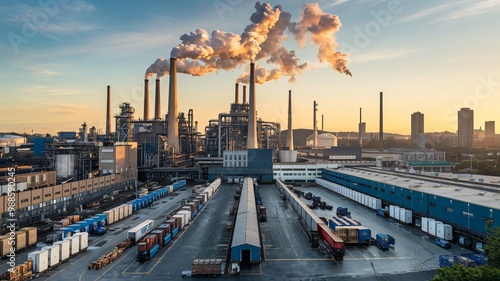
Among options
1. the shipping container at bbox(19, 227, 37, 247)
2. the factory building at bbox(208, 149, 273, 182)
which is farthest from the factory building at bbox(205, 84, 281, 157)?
the shipping container at bbox(19, 227, 37, 247)

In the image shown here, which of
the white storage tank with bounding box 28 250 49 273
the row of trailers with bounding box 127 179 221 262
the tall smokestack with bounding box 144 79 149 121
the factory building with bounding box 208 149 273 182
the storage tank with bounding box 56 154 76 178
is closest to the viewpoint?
the white storage tank with bounding box 28 250 49 273

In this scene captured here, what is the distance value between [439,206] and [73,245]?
38.3 m

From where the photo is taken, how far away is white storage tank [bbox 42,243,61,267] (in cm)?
2958

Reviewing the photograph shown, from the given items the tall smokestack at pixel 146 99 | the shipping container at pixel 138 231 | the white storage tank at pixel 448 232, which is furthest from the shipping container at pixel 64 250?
the tall smokestack at pixel 146 99

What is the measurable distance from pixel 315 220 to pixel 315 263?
29.6ft

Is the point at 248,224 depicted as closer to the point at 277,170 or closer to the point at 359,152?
the point at 277,170

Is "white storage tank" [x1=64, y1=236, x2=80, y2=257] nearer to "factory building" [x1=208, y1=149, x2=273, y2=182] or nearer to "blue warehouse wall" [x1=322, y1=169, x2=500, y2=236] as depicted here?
"blue warehouse wall" [x1=322, y1=169, x2=500, y2=236]

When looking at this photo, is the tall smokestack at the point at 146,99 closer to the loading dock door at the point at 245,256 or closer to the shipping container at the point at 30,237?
the shipping container at the point at 30,237

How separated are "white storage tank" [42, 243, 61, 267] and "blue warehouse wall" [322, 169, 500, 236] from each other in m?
37.9

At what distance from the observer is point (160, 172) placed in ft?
321

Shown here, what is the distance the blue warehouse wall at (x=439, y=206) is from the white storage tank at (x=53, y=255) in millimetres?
37900

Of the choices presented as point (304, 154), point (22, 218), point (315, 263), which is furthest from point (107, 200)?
point (304, 154)

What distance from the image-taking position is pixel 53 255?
98.1 ft

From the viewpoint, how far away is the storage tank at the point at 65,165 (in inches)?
2908
